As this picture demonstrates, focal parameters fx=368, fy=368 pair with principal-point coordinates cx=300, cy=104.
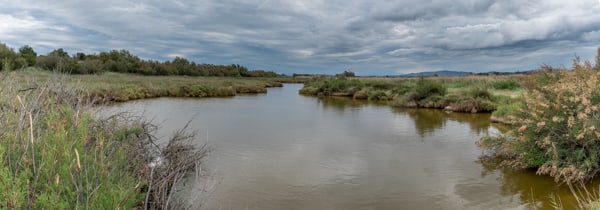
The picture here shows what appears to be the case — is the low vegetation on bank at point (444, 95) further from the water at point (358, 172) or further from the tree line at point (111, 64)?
the tree line at point (111, 64)

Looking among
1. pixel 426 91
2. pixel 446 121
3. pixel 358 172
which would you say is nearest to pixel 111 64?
pixel 426 91

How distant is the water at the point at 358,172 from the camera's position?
6766 millimetres

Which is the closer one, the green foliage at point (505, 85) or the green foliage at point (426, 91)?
the green foliage at point (426, 91)

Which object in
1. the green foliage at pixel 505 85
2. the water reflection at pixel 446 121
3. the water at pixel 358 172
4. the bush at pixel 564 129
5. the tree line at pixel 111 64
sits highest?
the tree line at pixel 111 64

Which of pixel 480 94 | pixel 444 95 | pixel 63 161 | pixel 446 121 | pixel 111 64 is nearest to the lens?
pixel 63 161

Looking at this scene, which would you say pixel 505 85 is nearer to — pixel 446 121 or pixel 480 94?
pixel 480 94

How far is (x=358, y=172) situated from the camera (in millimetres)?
8695

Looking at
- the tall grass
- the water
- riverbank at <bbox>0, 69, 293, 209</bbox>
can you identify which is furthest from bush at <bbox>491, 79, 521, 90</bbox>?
the tall grass

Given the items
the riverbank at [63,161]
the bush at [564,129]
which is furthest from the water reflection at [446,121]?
the riverbank at [63,161]

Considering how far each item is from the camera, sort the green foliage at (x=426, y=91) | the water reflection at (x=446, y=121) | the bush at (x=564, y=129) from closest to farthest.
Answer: the bush at (x=564, y=129) < the water reflection at (x=446, y=121) < the green foliage at (x=426, y=91)

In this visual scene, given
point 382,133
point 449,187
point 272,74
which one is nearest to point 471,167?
point 449,187

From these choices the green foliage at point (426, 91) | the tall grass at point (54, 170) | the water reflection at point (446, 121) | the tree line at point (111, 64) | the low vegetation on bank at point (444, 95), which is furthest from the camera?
the tree line at point (111, 64)

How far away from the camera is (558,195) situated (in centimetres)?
682

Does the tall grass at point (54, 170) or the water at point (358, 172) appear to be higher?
the tall grass at point (54, 170)
